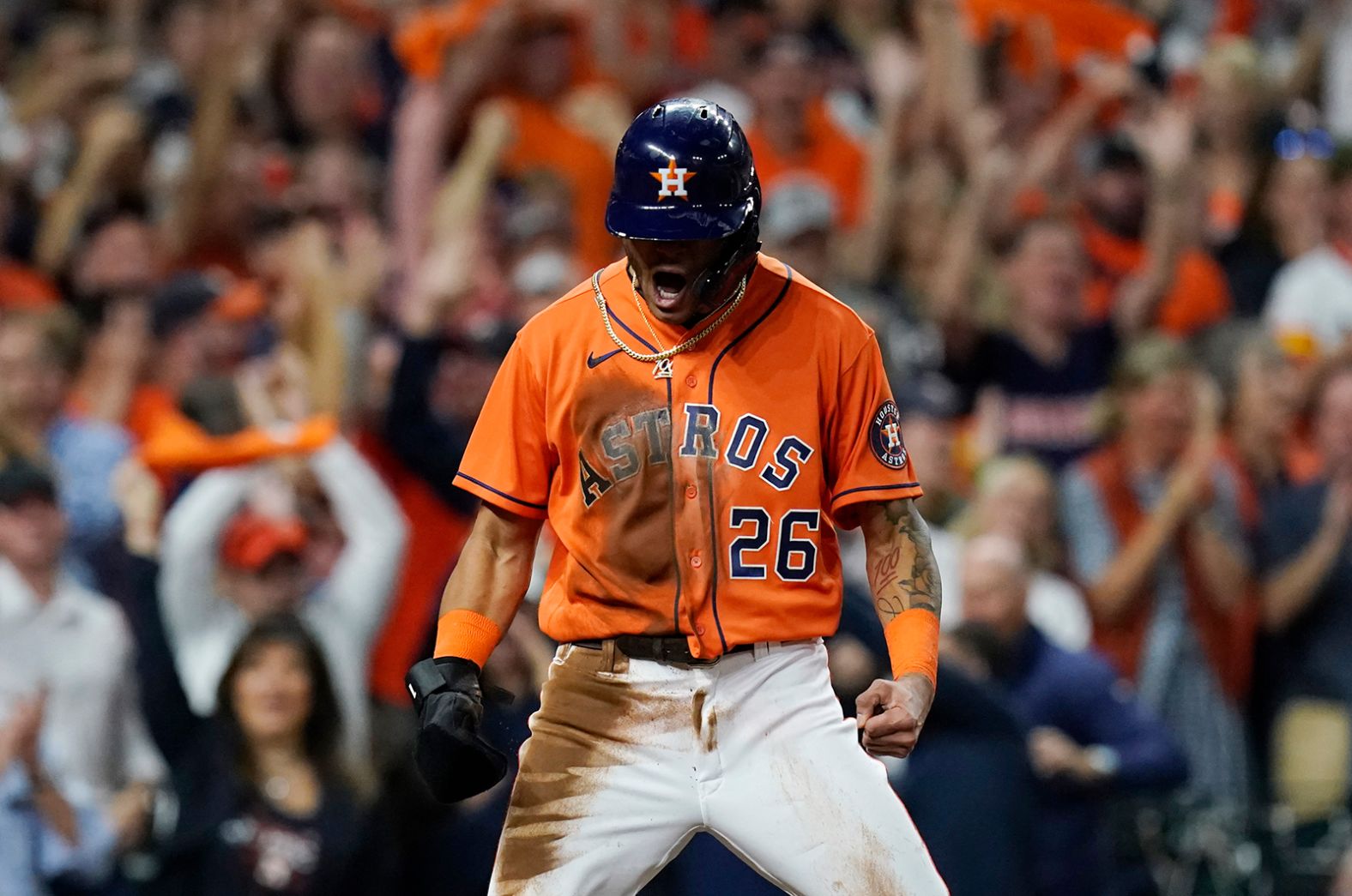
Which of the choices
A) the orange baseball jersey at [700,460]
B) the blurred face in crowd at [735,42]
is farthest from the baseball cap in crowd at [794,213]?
the orange baseball jersey at [700,460]

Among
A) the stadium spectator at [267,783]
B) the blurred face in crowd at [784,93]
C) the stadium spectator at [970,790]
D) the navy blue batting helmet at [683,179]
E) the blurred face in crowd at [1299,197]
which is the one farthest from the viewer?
the blurred face in crowd at [1299,197]

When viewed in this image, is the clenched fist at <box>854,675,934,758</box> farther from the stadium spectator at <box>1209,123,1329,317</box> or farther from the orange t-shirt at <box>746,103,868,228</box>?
the stadium spectator at <box>1209,123,1329,317</box>

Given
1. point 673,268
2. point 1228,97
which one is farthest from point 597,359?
point 1228,97

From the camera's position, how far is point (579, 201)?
971cm

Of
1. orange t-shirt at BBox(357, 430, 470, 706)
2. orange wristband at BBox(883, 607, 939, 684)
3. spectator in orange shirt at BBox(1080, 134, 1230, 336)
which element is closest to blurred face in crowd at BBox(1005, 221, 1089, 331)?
spectator in orange shirt at BBox(1080, 134, 1230, 336)

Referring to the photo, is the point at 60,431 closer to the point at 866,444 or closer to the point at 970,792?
the point at 970,792

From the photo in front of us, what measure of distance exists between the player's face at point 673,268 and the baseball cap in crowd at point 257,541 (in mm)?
3142

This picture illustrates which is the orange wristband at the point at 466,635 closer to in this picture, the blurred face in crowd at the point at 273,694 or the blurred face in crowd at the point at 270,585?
the blurred face in crowd at the point at 273,694

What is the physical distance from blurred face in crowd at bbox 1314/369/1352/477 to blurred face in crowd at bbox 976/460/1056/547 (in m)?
1.18

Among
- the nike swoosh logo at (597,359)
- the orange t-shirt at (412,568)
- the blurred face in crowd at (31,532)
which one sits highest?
the nike swoosh logo at (597,359)

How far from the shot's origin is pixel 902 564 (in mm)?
4848

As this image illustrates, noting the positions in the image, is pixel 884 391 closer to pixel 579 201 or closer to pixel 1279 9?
pixel 579 201

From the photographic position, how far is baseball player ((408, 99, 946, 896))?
4719 mm

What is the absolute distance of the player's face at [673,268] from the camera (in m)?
4.69
